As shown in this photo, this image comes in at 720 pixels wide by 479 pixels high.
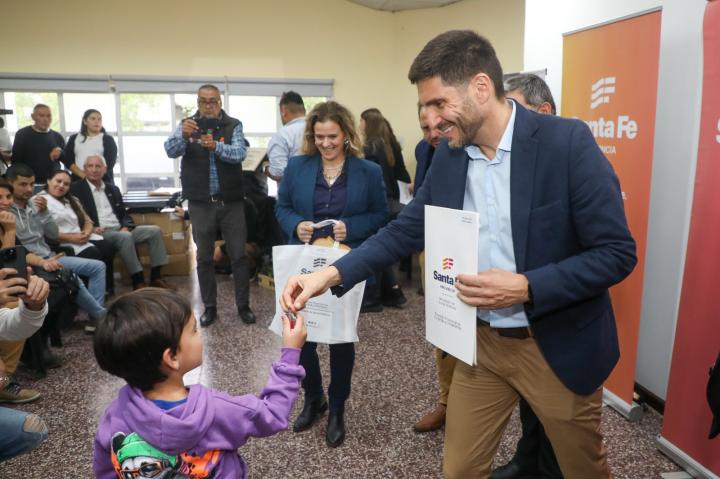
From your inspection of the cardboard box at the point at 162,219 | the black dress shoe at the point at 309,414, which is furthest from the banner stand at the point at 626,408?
the cardboard box at the point at 162,219

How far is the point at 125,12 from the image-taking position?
727 cm

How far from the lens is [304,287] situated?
148cm

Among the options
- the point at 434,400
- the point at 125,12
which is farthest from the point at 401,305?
the point at 125,12

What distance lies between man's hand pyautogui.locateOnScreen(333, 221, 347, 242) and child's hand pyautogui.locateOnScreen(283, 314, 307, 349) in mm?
1072

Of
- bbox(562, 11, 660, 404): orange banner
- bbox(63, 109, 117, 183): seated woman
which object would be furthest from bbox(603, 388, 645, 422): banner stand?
bbox(63, 109, 117, 183): seated woman

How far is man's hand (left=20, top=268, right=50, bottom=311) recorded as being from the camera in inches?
70.2

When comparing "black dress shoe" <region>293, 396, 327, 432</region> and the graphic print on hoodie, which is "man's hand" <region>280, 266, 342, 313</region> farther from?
"black dress shoe" <region>293, 396, 327, 432</region>

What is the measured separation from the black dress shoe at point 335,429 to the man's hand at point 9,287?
4.59 feet

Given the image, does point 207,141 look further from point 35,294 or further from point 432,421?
point 432,421

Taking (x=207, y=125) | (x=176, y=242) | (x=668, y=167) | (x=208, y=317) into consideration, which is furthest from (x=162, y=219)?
(x=668, y=167)

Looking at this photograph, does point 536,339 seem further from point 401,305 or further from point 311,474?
point 401,305

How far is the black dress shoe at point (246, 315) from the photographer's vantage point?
13.8 ft

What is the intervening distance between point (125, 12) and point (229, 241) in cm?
487

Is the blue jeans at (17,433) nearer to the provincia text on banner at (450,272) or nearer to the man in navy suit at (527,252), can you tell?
the man in navy suit at (527,252)
